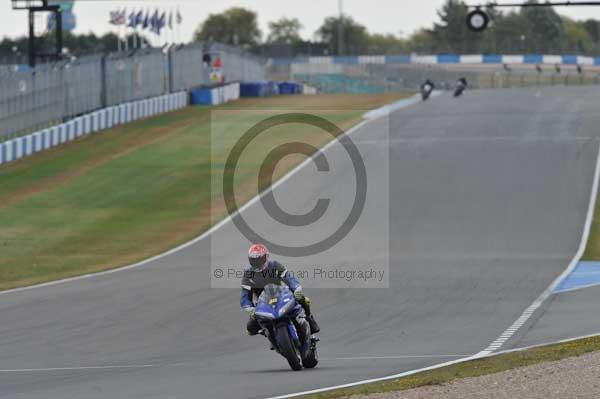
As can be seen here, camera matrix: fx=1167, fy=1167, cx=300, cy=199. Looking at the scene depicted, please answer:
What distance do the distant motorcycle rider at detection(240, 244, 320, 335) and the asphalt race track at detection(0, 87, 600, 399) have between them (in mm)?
677

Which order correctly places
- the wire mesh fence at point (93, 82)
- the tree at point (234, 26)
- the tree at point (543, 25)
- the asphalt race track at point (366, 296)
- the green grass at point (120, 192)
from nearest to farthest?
the asphalt race track at point (366, 296) → the green grass at point (120, 192) → the wire mesh fence at point (93, 82) → the tree at point (543, 25) → the tree at point (234, 26)

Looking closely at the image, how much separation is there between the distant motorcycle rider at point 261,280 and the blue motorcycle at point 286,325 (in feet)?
0.28

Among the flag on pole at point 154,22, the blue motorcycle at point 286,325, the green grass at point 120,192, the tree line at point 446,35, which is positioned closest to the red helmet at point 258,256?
the blue motorcycle at point 286,325

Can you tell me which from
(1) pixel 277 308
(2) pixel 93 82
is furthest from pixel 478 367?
(2) pixel 93 82

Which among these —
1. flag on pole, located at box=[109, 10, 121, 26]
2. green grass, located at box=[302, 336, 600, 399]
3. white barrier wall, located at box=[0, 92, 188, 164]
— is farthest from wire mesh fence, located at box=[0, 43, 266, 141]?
green grass, located at box=[302, 336, 600, 399]

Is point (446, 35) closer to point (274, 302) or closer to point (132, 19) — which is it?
point (132, 19)

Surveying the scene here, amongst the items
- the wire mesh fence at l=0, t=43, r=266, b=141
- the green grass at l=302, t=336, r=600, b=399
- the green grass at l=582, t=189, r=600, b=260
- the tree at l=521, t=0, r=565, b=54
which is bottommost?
the green grass at l=582, t=189, r=600, b=260

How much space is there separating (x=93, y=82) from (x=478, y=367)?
41.3 meters

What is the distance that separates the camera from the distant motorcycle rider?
13742mm

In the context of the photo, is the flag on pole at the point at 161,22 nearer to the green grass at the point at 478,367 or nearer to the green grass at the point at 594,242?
the green grass at the point at 594,242

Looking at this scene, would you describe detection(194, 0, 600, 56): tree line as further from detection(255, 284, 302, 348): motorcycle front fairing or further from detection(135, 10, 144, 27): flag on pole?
detection(255, 284, 302, 348): motorcycle front fairing

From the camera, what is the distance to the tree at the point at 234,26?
182m

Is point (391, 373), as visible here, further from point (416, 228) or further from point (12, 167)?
point (12, 167)

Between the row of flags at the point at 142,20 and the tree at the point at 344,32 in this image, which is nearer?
the row of flags at the point at 142,20
